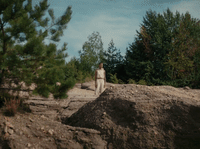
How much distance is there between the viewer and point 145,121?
17.2 feet

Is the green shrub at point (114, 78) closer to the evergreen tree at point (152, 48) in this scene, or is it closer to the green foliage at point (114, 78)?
the green foliage at point (114, 78)

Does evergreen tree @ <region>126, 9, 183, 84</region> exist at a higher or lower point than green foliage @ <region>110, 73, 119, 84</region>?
higher

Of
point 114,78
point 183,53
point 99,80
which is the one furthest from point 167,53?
point 99,80

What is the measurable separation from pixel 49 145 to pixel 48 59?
7.81 feet

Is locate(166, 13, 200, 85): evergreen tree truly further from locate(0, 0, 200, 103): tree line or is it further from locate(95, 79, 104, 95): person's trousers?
locate(95, 79, 104, 95): person's trousers

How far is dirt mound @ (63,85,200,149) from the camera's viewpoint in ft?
16.4

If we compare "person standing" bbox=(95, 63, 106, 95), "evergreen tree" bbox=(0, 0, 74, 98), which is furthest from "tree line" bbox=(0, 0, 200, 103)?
"person standing" bbox=(95, 63, 106, 95)

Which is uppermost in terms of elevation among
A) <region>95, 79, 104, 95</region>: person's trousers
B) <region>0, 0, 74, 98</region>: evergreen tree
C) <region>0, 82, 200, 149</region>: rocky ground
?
<region>0, 0, 74, 98</region>: evergreen tree

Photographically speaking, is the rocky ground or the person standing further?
the person standing

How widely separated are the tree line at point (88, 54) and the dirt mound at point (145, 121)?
1.23m

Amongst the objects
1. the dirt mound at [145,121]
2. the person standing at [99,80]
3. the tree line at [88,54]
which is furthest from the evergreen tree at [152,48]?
the dirt mound at [145,121]

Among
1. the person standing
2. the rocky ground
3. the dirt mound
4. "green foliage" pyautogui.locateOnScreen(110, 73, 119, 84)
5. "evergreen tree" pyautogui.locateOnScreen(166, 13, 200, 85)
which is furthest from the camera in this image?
"green foliage" pyautogui.locateOnScreen(110, 73, 119, 84)

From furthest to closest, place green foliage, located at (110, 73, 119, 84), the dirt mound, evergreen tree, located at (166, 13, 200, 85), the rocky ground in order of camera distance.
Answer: green foliage, located at (110, 73, 119, 84) → evergreen tree, located at (166, 13, 200, 85) → the dirt mound → the rocky ground

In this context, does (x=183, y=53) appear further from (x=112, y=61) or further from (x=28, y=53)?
Answer: (x=28, y=53)
